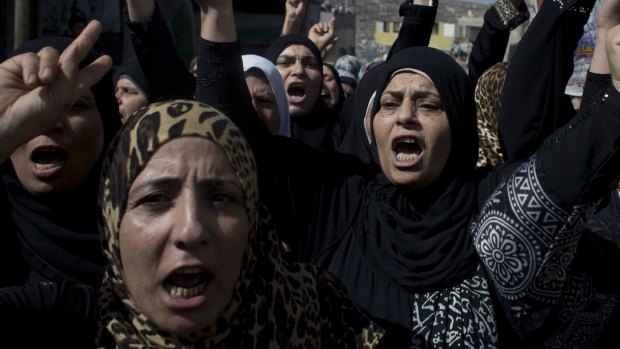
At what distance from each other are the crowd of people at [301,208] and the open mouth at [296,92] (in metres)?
1.47

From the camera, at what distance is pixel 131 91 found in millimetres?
3996

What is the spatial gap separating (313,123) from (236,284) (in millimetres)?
→ 2937

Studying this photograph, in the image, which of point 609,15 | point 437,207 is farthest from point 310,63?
point 609,15

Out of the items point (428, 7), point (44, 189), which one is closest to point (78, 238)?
point (44, 189)

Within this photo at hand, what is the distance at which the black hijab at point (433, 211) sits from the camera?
236 cm

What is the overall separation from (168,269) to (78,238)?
54cm

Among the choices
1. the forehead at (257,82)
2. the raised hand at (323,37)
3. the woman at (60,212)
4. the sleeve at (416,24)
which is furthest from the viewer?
the raised hand at (323,37)

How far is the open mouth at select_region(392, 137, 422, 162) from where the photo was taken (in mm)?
2574

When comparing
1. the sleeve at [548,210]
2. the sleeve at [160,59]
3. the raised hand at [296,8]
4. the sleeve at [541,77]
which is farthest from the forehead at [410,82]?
the raised hand at [296,8]

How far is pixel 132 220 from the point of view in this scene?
1735 millimetres

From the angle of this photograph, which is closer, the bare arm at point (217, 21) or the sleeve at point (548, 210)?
the sleeve at point (548, 210)

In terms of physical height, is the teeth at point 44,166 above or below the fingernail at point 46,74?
below

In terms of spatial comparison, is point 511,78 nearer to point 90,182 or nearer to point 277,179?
point 277,179

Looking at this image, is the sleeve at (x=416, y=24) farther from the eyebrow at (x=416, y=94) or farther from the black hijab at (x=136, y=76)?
the eyebrow at (x=416, y=94)
